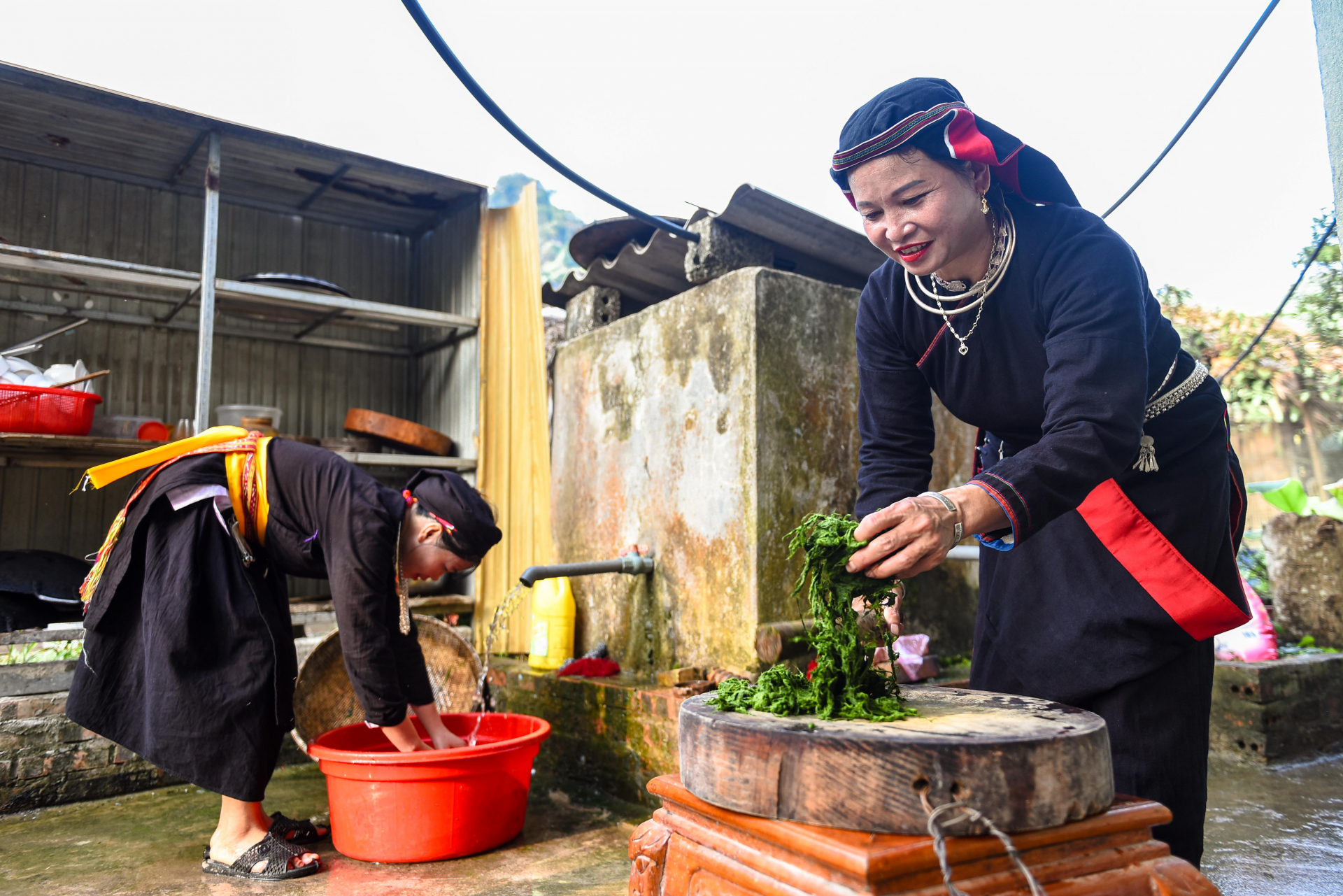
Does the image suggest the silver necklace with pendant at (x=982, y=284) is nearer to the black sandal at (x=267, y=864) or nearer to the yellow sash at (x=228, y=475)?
the yellow sash at (x=228, y=475)

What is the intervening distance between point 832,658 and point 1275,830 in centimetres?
271

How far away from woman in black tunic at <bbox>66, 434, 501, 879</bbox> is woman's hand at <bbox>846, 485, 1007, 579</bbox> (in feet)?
6.30

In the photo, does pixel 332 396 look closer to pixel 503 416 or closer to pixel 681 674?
pixel 503 416

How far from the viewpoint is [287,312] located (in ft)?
18.6

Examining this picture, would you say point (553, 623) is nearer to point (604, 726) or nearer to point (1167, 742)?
point (604, 726)

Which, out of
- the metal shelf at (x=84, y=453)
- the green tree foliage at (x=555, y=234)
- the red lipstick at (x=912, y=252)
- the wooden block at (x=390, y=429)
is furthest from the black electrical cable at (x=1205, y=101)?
the green tree foliage at (x=555, y=234)

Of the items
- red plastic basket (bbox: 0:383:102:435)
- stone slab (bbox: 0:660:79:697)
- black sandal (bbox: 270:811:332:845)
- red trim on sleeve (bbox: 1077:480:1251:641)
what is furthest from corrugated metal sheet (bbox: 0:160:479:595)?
red trim on sleeve (bbox: 1077:480:1251:641)

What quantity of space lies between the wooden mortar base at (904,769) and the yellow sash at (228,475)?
230 cm

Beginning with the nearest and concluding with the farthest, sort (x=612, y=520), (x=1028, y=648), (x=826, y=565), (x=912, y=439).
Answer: (x=826, y=565) < (x=1028, y=648) < (x=912, y=439) < (x=612, y=520)

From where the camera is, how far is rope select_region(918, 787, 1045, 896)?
1.12 meters

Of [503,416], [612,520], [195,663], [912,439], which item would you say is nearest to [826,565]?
[912,439]

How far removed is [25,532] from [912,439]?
554cm

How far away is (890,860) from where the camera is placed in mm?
1108

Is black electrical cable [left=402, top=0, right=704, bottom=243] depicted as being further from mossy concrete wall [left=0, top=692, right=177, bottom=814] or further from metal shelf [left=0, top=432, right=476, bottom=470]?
mossy concrete wall [left=0, top=692, right=177, bottom=814]
